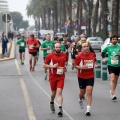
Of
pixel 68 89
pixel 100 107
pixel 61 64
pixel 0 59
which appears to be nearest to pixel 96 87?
pixel 68 89

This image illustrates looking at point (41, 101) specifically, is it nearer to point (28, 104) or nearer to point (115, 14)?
point (28, 104)

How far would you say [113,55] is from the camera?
14.3m

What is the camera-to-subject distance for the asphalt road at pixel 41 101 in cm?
1161

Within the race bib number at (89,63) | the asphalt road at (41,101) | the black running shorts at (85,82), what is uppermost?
the race bib number at (89,63)

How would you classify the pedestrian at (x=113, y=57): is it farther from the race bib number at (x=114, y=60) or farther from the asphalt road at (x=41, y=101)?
the asphalt road at (x=41, y=101)

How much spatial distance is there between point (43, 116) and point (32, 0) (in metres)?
110

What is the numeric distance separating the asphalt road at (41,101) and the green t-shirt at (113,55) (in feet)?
3.40

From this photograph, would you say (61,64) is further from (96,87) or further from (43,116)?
(96,87)

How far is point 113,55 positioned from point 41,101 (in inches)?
92.4

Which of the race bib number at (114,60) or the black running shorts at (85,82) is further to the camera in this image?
the race bib number at (114,60)

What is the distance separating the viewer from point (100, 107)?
13023mm

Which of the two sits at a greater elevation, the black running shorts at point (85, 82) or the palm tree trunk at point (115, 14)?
the palm tree trunk at point (115, 14)

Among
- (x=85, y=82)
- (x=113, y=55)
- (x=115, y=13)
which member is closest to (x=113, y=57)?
(x=113, y=55)

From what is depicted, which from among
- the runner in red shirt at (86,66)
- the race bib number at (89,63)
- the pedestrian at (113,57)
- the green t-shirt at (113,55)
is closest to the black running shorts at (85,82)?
the runner in red shirt at (86,66)
